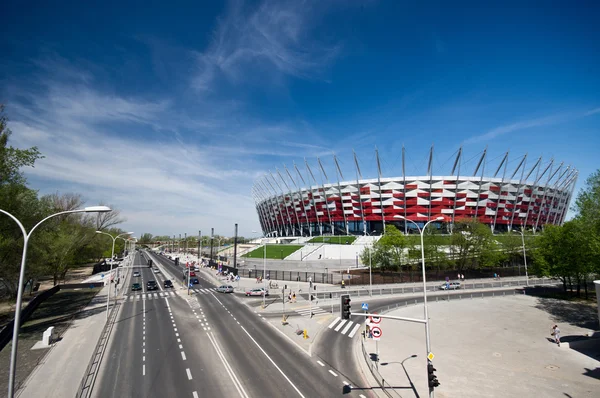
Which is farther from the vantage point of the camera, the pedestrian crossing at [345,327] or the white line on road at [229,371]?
the pedestrian crossing at [345,327]

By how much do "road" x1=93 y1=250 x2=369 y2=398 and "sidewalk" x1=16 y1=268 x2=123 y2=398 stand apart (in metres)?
1.28

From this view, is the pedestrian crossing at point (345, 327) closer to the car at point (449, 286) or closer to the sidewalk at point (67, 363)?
the sidewalk at point (67, 363)

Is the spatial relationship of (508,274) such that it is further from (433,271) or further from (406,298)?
(406,298)

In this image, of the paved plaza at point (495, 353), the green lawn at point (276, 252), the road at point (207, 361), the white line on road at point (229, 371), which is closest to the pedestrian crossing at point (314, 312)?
the road at point (207, 361)

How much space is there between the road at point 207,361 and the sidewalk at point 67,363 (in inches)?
50.2

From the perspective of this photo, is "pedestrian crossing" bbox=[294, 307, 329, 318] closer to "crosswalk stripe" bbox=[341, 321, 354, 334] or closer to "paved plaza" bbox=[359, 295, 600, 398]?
"crosswalk stripe" bbox=[341, 321, 354, 334]

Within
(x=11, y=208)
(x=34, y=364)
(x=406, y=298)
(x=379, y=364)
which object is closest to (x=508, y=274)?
(x=406, y=298)

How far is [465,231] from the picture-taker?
6353 cm

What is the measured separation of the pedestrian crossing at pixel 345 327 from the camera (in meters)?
27.0

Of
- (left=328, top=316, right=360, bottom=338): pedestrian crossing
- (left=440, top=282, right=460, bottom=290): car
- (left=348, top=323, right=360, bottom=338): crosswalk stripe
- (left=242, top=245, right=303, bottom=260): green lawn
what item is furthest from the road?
(left=242, top=245, right=303, bottom=260): green lawn

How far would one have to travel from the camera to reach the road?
618 inches

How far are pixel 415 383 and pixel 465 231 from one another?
182 ft

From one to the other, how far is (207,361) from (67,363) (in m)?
8.93

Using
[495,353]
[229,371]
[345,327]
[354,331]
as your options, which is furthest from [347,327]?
[229,371]
